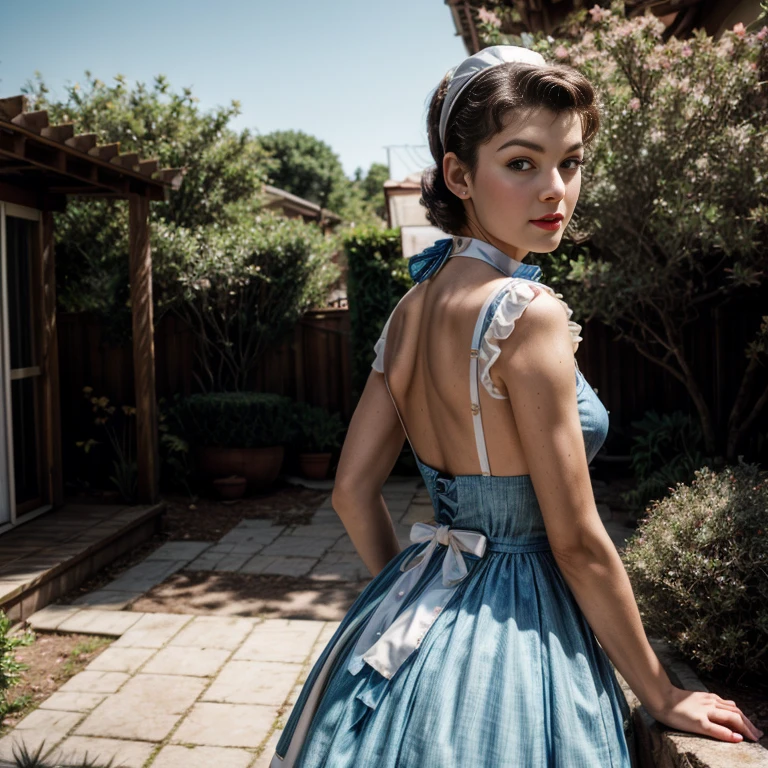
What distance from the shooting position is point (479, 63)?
1.31 m

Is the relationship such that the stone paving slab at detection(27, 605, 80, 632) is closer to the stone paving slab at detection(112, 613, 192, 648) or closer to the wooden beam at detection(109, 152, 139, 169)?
the stone paving slab at detection(112, 613, 192, 648)

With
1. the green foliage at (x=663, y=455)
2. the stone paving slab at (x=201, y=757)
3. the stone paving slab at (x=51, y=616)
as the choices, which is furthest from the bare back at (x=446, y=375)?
the green foliage at (x=663, y=455)

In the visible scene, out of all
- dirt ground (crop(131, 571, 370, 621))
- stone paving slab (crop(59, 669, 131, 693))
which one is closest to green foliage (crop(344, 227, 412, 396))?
dirt ground (crop(131, 571, 370, 621))

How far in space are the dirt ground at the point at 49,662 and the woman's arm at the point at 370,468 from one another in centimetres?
255

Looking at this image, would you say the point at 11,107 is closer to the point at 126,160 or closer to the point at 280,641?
the point at 126,160

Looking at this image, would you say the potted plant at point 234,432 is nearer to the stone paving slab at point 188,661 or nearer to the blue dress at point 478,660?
the stone paving slab at point 188,661

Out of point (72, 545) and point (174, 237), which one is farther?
point (174, 237)

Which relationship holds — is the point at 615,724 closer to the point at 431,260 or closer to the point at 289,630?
the point at 431,260

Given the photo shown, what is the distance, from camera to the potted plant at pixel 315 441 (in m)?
8.27

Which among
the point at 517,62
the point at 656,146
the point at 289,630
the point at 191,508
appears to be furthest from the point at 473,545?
the point at 191,508

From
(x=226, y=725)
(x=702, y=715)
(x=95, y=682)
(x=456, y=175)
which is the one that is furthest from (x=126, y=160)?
(x=702, y=715)

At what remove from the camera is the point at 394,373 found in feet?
4.62

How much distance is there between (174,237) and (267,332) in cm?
135

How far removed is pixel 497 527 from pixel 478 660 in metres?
0.22
